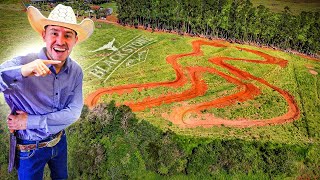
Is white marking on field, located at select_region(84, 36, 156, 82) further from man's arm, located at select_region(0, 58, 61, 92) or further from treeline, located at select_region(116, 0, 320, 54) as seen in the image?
man's arm, located at select_region(0, 58, 61, 92)

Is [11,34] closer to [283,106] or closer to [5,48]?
[5,48]

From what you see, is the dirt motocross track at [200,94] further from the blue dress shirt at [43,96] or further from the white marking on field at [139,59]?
the blue dress shirt at [43,96]

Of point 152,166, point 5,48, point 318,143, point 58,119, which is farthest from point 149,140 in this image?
point 58,119

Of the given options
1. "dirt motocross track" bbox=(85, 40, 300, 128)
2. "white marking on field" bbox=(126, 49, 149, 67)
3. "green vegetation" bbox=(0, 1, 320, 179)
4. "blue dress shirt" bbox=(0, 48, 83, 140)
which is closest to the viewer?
"blue dress shirt" bbox=(0, 48, 83, 140)

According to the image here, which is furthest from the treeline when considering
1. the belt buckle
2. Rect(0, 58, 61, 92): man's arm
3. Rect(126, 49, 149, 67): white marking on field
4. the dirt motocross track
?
Rect(0, 58, 61, 92): man's arm

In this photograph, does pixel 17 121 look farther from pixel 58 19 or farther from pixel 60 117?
pixel 58 19

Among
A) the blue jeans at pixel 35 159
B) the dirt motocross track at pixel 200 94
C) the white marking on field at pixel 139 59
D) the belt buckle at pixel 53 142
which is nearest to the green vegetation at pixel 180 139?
the dirt motocross track at pixel 200 94
